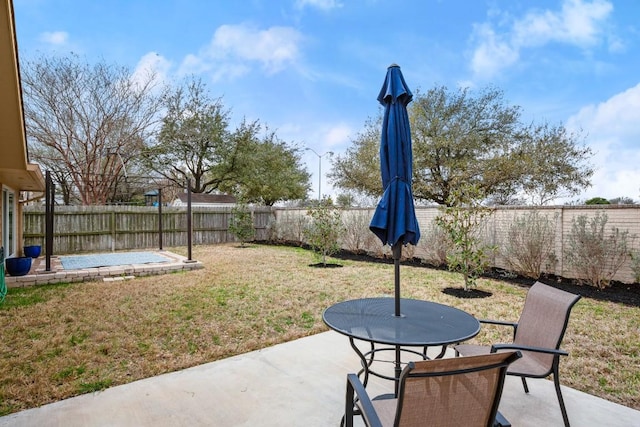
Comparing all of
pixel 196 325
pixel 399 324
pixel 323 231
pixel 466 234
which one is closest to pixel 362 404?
pixel 399 324

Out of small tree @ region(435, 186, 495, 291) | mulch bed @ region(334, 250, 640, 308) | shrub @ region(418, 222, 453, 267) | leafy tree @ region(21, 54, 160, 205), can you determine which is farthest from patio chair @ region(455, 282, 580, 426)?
leafy tree @ region(21, 54, 160, 205)

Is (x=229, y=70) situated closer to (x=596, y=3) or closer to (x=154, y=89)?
(x=154, y=89)

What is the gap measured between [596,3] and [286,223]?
11089mm

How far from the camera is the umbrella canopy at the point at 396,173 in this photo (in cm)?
245

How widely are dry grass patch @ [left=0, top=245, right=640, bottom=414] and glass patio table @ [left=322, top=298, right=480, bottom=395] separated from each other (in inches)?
58.0

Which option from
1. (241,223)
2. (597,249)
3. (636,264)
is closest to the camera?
(636,264)

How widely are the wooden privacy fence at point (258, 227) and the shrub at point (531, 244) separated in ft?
0.31

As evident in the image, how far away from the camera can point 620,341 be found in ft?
12.8

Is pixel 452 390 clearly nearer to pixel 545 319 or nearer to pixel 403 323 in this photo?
pixel 403 323

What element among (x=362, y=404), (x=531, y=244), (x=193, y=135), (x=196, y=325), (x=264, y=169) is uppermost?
(x=193, y=135)

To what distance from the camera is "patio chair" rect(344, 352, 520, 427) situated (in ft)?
4.51

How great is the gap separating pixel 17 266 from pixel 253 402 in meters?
6.79

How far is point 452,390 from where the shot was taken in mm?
1439

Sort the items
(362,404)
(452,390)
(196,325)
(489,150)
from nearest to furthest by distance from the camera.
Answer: (452,390), (362,404), (196,325), (489,150)
